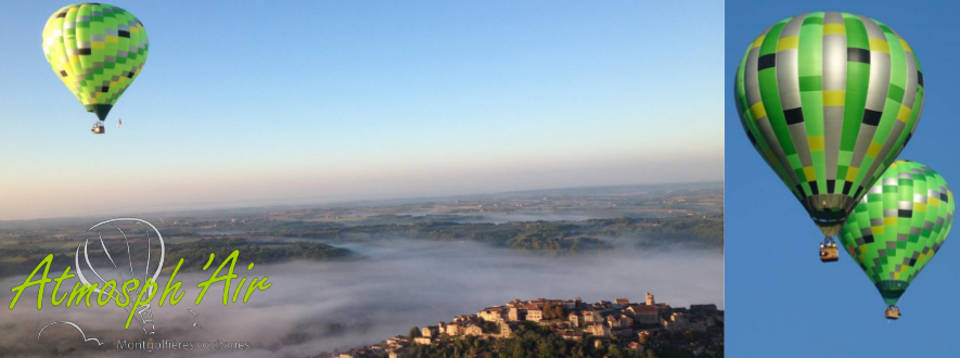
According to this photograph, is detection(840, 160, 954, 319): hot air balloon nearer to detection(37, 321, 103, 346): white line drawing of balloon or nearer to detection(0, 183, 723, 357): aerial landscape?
detection(0, 183, 723, 357): aerial landscape

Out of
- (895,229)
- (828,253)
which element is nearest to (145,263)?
(895,229)

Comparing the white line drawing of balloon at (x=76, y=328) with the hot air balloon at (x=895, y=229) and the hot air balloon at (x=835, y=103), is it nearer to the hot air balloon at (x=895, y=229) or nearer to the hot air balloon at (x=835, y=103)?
the hot air balloon at (x=895, y=229)

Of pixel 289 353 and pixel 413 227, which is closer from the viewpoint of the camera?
pixel 289 353

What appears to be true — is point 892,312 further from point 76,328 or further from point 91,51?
point 76,328

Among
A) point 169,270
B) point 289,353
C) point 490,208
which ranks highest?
point 490,208

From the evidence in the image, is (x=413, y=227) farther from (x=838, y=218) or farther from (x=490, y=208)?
(x=838, y=218)

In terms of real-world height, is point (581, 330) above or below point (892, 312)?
below

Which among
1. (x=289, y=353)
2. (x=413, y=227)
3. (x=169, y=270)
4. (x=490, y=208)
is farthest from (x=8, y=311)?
(x=490, y=208)

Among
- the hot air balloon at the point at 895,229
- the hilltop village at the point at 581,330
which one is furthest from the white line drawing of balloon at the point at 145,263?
the hot air balloon at the point at 895,229
